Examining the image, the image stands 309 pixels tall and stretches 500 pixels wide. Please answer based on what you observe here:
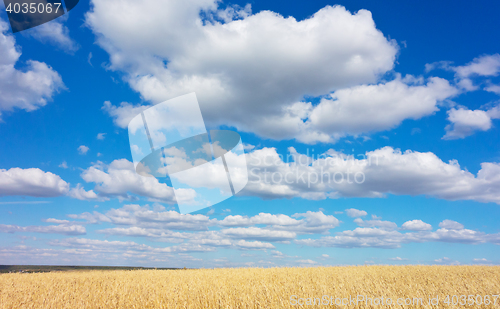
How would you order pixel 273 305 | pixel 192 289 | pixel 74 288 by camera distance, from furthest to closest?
pixel 74 288 < pixel 192 289 < pixel 273 305

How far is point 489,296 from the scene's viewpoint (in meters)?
10.6

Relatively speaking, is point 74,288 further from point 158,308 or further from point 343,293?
point 343,293

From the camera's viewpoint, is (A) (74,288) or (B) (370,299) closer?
(B) (370,299)

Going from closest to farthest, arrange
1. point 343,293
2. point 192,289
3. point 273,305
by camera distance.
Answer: point 273,305 → point 343,293 → point 192,289

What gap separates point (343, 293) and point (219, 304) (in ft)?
15.0

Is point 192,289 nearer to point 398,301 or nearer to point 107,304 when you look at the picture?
point 107,304

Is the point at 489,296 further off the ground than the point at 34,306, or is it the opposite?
the point at 489,296

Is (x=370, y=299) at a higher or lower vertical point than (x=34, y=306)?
higher

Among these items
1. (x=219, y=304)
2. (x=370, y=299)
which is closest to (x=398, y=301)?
(x=370, y=299)

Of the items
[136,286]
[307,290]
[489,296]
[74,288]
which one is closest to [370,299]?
[307,290]


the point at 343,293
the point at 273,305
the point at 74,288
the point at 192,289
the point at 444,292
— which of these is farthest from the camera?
the point at 74,288

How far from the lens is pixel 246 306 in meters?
9.40

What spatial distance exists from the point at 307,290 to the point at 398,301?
3197mm

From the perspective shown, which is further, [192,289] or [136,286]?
[136,286]
